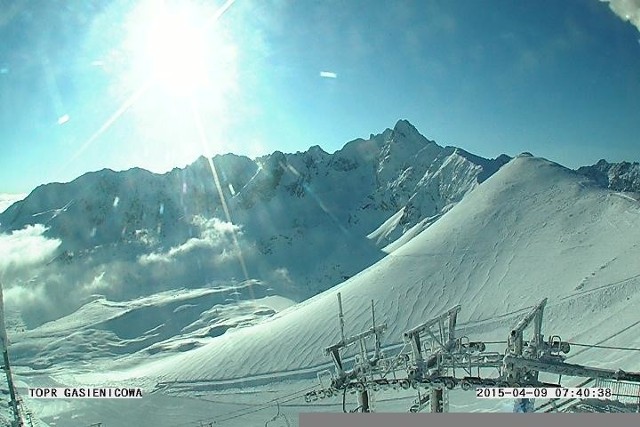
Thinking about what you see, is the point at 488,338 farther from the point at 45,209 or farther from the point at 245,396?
the point at 45,209

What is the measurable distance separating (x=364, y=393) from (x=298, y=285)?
251 feet

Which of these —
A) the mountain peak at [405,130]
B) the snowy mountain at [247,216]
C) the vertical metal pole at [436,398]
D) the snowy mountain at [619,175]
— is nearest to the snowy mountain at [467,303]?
the vertical metal pole at [436,398]

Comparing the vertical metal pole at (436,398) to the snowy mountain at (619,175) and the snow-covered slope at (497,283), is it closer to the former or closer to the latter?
the snow-covered slope at (497,283)

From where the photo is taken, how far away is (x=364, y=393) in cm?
774

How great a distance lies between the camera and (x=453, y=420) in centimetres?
467

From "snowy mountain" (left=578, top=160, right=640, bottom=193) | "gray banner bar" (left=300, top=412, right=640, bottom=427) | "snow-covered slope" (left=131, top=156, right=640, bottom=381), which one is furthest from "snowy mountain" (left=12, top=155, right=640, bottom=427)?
"snowy mountain" (left=578, top=160, right=640, bottom=193)

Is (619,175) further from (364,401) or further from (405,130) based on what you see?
(405,130)

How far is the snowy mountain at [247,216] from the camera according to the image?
91.5 metres

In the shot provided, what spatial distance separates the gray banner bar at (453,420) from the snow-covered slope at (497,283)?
9.28m

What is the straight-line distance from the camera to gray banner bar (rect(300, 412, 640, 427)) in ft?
15.1

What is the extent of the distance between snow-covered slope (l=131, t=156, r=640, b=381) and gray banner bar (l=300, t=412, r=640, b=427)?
928cm

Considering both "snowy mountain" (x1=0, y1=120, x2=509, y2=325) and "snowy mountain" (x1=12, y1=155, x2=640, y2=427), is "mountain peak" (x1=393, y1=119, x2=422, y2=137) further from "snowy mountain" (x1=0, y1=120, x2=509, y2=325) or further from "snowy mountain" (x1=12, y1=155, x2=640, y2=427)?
"snowy mountain" (x1=12, y1=155, x2=640, y2=427)

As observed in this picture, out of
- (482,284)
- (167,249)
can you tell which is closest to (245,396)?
(482,284)

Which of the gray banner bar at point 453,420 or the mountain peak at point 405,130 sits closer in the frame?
the gray banner bar at point 453,420
